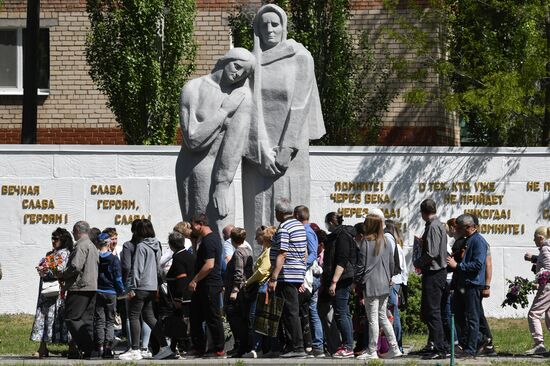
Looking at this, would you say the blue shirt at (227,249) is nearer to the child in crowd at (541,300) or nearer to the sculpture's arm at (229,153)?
the sculpture's arm at (229,153)

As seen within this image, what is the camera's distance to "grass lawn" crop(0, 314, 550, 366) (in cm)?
2027

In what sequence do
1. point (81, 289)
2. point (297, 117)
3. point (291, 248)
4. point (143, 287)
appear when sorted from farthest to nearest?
point (297, 117), point (143, 287), point (81, 289), point (291, 248)

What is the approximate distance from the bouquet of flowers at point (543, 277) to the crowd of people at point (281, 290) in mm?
81

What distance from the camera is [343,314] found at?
59.6ft

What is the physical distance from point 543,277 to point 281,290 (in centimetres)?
346

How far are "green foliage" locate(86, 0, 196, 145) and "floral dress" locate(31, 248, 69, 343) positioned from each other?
32.1 feet

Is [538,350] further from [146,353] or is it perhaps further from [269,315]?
[146,353]

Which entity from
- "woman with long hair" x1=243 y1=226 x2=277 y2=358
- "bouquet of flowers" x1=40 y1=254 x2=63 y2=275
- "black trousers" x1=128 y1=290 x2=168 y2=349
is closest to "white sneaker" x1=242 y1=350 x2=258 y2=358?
"woman with long hair" x1=243 y1=226 x2=277 y2=358

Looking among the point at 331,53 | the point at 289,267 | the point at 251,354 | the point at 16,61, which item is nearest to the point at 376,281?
the point at 289,267

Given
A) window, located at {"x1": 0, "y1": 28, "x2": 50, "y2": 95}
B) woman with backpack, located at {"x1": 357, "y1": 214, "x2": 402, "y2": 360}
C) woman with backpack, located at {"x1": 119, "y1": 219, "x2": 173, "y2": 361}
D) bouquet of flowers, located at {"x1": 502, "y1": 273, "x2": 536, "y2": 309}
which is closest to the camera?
woman with backpack, located at {"x1": 357, "y1": 214, "x2": 402, "y2": 360}

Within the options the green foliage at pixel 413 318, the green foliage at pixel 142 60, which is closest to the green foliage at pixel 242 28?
the green foliage at pixel 142 60

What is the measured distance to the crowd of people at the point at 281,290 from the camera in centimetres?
1775

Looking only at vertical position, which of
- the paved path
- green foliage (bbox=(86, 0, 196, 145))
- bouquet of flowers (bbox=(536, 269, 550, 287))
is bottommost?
the paved path

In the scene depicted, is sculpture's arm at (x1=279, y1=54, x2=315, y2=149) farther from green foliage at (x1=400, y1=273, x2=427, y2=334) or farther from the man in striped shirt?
green foliage at (x1=400, y1=273, x2=427, y2=334)
